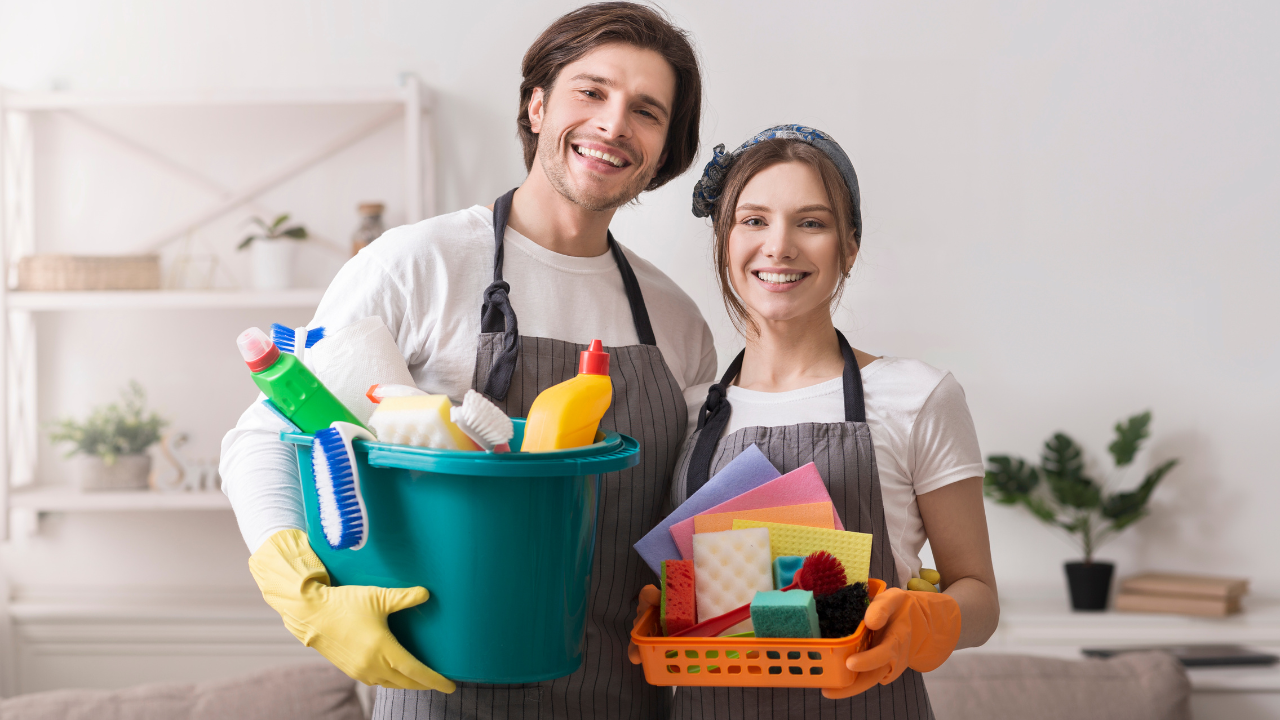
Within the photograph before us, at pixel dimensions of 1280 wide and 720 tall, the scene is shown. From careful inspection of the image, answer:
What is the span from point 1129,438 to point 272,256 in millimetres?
2141

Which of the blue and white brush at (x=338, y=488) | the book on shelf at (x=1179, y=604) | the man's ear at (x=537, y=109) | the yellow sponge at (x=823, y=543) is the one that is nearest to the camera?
the blue and white brush at (x=338, y=488)

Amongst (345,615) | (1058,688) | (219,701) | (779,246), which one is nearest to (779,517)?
(779,246)

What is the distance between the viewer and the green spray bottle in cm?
72

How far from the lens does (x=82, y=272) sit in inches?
86.3

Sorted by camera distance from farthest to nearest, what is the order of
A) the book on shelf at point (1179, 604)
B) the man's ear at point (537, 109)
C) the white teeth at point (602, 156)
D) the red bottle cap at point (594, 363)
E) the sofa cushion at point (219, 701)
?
the book on shelf at point (1179, 604)
the sofa cushion at point (219, 701)
the man's ear at point (537, 109)
the white teeth at point (602, 156)
the red bottle cap at point (594, 363)

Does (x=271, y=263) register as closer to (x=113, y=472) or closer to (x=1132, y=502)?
(x=113, y=472)

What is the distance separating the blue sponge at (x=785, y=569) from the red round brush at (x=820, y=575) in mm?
22

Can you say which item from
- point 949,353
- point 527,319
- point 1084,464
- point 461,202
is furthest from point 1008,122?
point 527,319

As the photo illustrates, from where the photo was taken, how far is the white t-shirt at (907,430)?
110 cm

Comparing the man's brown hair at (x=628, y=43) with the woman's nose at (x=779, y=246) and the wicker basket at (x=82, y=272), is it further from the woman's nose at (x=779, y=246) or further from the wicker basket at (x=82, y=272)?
the wicker basket at (x=82, y=272)

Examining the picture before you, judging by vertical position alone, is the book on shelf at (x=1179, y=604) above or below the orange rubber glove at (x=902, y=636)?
below

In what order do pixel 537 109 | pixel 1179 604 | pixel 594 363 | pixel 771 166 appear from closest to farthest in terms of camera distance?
pixel 594 363
pixel 771 166
pixel 537 109
pixel 1179 604

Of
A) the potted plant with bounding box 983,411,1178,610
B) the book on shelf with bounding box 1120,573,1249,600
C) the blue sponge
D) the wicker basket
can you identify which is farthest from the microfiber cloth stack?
the book on shelf with bounding box 1120,573,1249,600

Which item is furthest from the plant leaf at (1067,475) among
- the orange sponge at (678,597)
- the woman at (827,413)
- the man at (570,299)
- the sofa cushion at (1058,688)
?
the orange sponge at (678,597)
